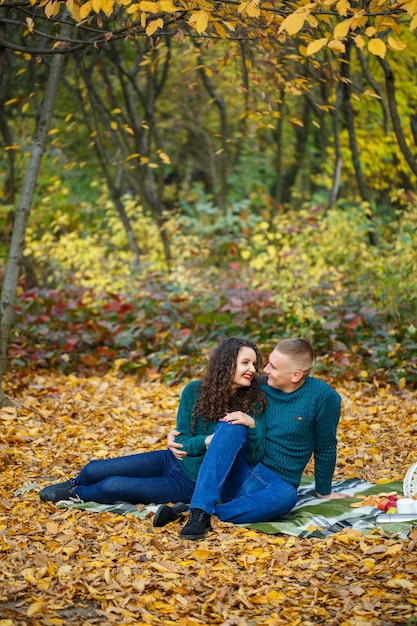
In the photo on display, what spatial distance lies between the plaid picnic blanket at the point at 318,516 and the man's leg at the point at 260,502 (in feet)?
0.16

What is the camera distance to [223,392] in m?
4.09

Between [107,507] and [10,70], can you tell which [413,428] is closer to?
[107,507]

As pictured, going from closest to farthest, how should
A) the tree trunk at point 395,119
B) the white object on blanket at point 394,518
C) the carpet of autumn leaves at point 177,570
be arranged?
the carpet of autumn leaves at point 177,570, the white object on blanket at point 394,518, the tree trunk at point 395,119

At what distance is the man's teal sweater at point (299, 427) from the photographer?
13.5 feet

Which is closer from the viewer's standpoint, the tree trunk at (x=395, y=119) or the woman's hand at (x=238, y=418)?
the woman's hand at (x=238, y=418)

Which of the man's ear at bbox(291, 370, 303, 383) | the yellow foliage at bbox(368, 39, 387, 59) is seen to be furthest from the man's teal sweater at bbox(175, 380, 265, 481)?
the yellow foliage at bbox(368, 39, 387, 59)

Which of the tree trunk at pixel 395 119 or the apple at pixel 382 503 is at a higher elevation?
the tree trunk at pixel 395 119

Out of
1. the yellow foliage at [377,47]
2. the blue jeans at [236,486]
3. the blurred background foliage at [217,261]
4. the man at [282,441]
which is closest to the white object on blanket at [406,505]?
the man at [282,441]

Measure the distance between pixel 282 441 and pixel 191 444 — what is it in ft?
1.53

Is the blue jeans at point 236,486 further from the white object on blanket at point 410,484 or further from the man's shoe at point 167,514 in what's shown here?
the white object on blanket at point 410,484

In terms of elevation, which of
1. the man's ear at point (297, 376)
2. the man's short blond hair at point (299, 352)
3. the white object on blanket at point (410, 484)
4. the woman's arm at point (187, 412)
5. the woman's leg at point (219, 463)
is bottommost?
the white object on blanket at point (410, 484)

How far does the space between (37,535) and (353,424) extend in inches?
123

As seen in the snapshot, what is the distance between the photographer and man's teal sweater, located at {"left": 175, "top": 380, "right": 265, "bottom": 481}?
408 cm

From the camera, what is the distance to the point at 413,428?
6.01 m
